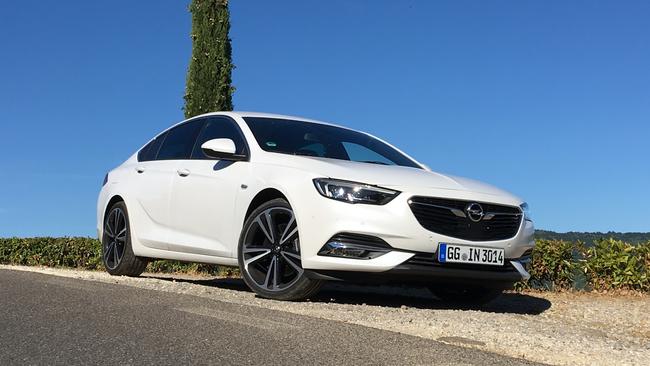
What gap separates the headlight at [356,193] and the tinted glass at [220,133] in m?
1.30

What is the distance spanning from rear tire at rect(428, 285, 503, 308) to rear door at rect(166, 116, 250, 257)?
201 centimetres

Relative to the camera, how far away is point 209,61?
15.2 meters

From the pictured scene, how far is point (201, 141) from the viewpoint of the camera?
744 centimetres

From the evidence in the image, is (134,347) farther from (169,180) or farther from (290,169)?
(169,180)

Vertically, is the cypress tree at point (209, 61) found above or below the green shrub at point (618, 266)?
above

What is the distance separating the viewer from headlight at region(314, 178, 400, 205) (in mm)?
5559

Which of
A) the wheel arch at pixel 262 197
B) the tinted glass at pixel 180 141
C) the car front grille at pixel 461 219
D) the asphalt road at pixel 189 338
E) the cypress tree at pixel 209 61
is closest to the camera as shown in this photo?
the asphalt road at pixel 189 338

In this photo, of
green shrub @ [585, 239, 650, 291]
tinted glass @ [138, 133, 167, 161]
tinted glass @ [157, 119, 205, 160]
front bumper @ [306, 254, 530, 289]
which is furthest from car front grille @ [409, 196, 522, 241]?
green shrub @ [585, 239, 650, 291]

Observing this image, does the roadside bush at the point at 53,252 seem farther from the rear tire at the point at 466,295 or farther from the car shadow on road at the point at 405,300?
the rear tire at the point at 466,295

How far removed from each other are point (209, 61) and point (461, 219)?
10.4 meters

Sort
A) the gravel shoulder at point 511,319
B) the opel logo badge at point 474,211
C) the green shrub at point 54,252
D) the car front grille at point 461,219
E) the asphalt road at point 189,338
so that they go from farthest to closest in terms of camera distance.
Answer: the green shrub at point 54,252 < the opel logo badge at point 474,211 < the car front grille at point 461,219 < the gravel shoulder at point 511,319 < the asphalt road at point 189,338

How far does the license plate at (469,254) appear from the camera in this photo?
5660 mm

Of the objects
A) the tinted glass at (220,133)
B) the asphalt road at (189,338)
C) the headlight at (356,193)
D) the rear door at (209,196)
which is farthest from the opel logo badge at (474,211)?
the tinted glass at (220,133)

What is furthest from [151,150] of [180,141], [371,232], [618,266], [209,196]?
[618,266]
